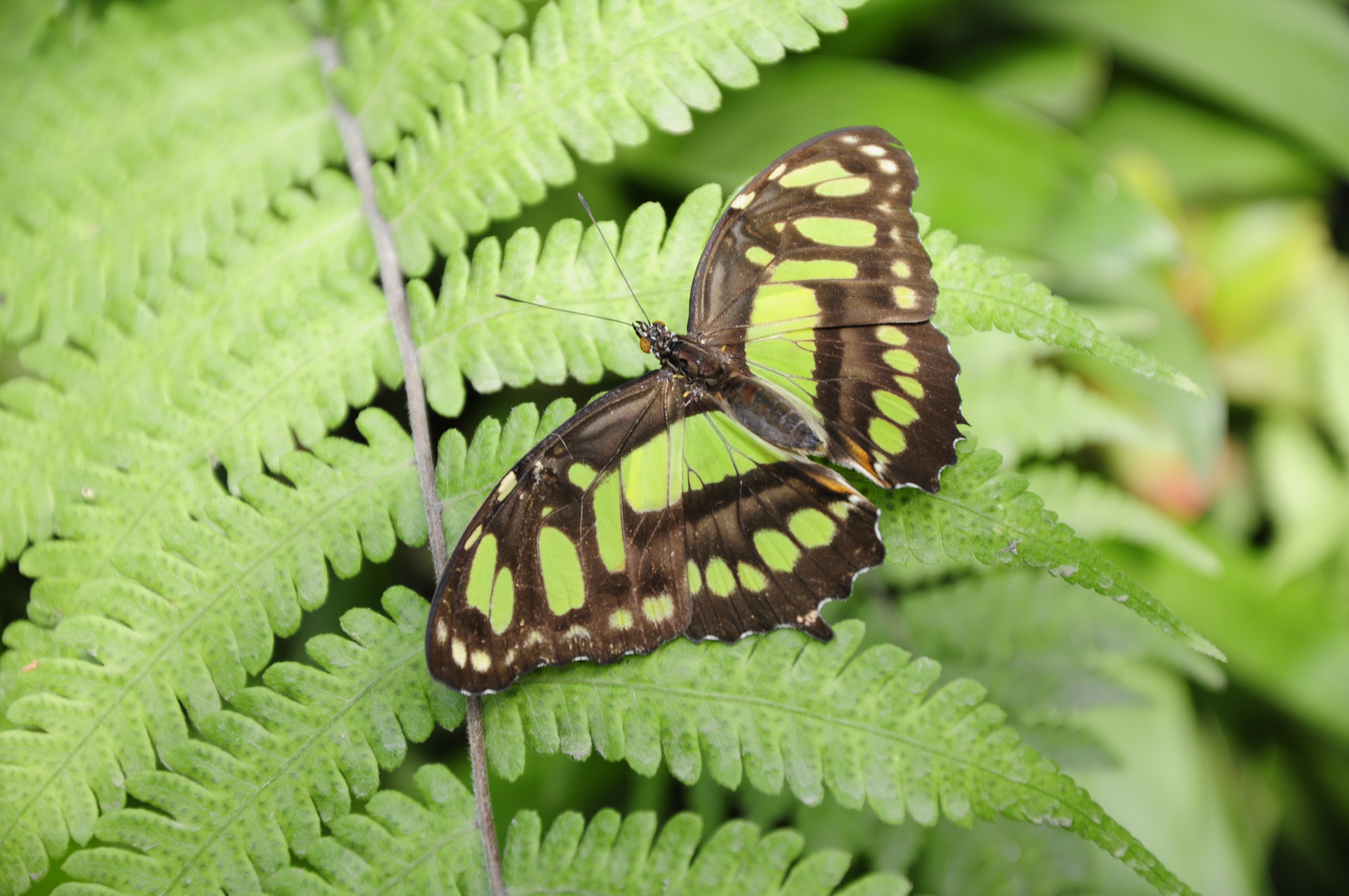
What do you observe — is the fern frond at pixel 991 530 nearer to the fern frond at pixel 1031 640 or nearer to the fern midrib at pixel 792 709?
the fern midrib at pixel 792 709

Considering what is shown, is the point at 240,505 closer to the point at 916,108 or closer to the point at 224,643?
the point at 224,643

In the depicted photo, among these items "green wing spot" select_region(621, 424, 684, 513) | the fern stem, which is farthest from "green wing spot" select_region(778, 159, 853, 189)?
the fern stem

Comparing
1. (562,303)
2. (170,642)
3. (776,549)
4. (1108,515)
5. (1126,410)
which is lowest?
(1126,410)

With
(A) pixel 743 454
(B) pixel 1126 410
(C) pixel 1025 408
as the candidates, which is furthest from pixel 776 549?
(B) pixel 1126 410

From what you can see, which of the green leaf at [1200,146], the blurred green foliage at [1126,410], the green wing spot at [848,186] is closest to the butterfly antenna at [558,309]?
the green wing spot at [848,186]

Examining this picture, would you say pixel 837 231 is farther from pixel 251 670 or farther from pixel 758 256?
pixel 251 670

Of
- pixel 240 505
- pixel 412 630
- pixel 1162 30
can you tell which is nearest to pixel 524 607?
pixel 412 630

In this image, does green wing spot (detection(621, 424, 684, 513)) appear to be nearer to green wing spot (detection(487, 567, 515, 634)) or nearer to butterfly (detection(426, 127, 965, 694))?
butterfly (detection(426, 127, 965, 694))
